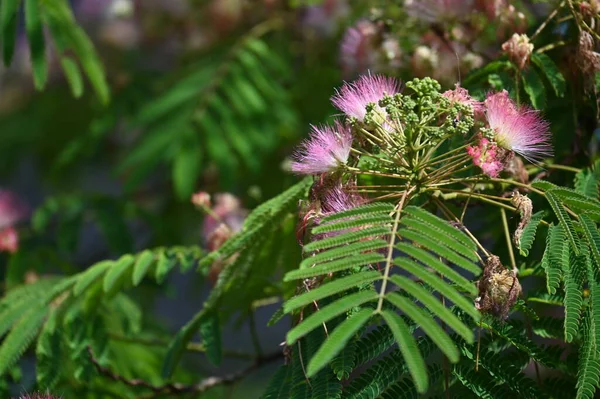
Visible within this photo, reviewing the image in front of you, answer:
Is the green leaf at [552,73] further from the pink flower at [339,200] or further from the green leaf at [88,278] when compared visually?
the green leaf at [88,278]

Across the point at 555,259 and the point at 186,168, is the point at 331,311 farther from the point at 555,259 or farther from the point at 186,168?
the point at 186,168

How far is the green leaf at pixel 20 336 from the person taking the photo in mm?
2300

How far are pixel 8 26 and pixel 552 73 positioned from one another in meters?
1.56

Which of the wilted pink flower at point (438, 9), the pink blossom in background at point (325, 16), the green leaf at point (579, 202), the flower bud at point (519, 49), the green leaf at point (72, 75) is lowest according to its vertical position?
the green leaf at point (579, 202)

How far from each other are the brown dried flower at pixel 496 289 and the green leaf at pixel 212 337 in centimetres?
88

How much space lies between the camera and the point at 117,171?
3455 mm

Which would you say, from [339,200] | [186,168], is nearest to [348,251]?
[339,200]

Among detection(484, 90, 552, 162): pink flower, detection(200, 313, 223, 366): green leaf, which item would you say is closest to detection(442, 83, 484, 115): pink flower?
detection(484, 90, 552, 162): pink flower

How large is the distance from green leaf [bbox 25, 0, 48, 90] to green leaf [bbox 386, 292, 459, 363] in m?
1.58

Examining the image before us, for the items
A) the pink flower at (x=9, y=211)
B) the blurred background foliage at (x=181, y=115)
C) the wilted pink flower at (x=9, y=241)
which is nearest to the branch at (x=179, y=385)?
the blurred background foliage at (x=181, y=115)

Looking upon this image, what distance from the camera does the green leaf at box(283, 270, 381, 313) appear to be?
4.73ft

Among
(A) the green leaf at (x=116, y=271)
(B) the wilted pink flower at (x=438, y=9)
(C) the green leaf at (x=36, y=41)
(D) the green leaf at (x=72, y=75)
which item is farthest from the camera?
(D) the green leaf at (x=72, y=75)

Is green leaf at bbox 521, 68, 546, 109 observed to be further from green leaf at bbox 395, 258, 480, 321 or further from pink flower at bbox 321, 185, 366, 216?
green leaf at bbox 395, 258, 480, 321

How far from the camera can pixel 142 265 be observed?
2.37 m
